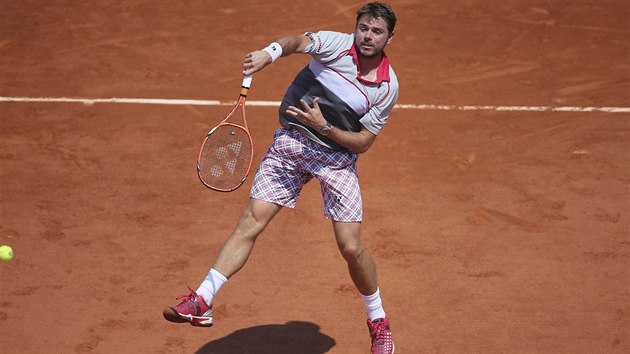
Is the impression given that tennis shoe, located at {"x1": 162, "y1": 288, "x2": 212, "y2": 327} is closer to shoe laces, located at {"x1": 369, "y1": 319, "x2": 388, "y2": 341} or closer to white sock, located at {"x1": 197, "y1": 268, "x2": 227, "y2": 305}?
white sock, located at {"x1": 197, "y1": 268, "x2": 227, "y2": 305}

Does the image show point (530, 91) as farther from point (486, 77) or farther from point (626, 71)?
point (626, 71)

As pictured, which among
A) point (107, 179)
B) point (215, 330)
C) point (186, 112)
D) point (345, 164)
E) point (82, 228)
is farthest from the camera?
point (186, 112)

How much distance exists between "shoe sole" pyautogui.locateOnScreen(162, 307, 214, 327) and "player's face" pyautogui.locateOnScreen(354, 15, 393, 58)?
2.11 metres

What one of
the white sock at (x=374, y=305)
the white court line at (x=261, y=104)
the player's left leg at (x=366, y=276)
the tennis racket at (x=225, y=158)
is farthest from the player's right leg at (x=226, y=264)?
the white court line at (x=261, y=104)

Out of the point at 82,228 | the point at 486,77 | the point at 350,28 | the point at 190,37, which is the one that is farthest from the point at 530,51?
the point at 82,228

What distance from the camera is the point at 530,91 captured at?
1241cm

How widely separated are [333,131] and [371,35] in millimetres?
709

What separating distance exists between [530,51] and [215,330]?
6784 mm

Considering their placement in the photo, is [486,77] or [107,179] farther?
[486,77]

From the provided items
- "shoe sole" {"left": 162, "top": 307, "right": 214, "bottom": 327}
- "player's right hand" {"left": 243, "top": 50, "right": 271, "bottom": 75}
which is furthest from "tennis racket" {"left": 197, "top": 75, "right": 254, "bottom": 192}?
"shoe sole" {"left": 162, "top": 307, "right": 214, "bottom": 327}

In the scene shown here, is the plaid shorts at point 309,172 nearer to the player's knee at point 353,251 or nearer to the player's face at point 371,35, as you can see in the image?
the player's knee at point 353,251

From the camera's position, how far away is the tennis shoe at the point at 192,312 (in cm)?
679

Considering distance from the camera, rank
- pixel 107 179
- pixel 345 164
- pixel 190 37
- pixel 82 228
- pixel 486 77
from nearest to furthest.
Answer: pixel 345 164, pixel 82 228, pixel 107 179, pixel 486 77, pixel 190 37

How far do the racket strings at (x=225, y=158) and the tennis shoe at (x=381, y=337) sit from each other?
1501mm
